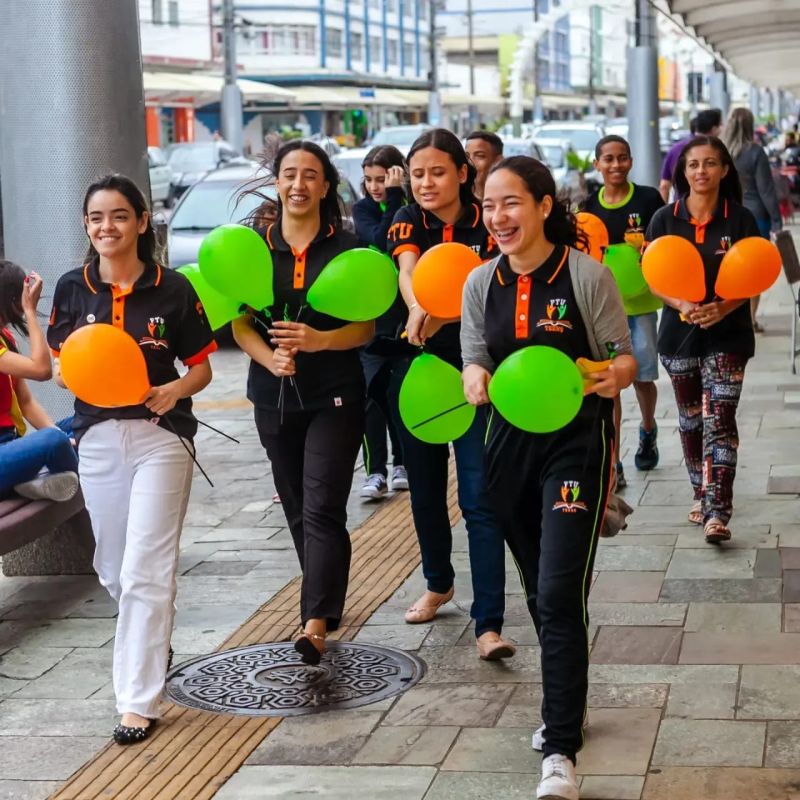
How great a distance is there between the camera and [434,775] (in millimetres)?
4750

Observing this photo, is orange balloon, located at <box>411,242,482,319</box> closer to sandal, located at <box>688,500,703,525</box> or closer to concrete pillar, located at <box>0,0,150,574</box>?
concrete pillar, located at <box>0,0,150,574</box>

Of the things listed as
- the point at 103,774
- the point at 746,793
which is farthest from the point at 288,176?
the point at 746,793

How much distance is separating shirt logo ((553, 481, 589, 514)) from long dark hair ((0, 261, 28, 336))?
2.85 m

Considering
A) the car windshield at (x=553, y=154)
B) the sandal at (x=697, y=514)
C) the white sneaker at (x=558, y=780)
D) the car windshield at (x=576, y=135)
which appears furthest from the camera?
the car windshield at (x=576, y=135)

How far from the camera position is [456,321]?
592 centimetres

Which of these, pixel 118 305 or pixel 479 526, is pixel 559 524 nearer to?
pixel 479 526

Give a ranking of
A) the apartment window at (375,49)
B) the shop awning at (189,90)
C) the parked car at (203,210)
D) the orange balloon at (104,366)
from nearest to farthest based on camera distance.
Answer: the orange balloon at (104,366)
the parked car at (203,210)
the shop awning at (189,90)
the apartment window at (375,49)

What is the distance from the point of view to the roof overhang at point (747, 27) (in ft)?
40.0

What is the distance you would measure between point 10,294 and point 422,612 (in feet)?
7.01

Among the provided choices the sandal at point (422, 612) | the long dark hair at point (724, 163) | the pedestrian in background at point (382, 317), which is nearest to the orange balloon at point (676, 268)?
the long dark hair at point (724, 163)

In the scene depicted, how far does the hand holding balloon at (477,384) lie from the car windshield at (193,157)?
109 ft

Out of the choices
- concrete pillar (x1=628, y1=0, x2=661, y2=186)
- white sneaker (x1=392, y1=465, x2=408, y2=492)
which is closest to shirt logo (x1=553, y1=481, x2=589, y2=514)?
white sneaker (x1=392, y1=465, x2=408, y2=492)

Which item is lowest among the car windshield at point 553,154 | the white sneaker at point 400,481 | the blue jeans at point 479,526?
the white sneaker at point 400,481

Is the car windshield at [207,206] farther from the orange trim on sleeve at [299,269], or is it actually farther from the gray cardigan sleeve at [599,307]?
the gray cardigan sleeve at [599,307]
